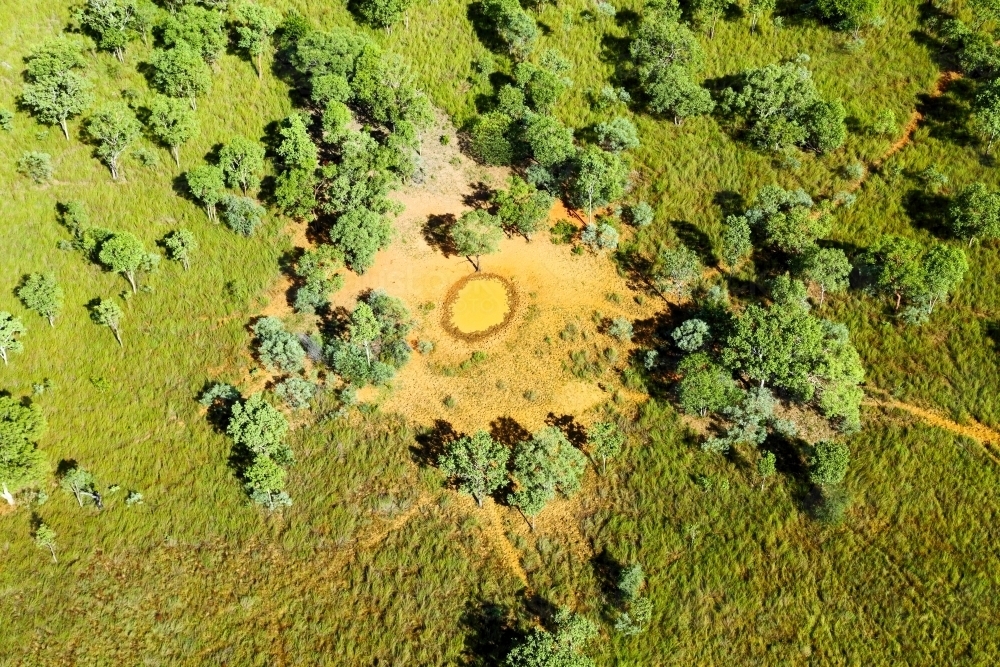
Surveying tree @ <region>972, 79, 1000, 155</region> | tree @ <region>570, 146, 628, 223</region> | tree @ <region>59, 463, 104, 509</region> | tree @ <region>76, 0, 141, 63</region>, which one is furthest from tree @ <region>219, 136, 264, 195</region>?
tree @ <region>972, 79, 1000, 155</region>

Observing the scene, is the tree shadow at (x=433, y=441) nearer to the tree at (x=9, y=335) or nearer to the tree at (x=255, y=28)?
the tree at (x=9, y=335)

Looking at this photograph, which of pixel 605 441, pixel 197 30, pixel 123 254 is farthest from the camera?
pixel 197 30

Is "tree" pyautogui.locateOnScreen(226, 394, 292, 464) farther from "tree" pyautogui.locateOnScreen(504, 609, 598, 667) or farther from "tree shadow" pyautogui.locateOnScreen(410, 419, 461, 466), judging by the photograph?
"tree" pyautogui.locateOnScreen(504, 609, 598, 667)

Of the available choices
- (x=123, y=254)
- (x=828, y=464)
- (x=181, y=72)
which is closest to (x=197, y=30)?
(x=181, y=72)

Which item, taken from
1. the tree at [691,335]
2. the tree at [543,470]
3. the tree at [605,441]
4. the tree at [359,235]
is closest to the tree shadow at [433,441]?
the tree at [543,470]

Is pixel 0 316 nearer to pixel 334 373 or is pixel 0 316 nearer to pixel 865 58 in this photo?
pixel 334 373

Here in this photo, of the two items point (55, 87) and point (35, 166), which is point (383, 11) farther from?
point (35, 166)

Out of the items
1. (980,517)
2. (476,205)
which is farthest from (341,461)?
(980,517)
